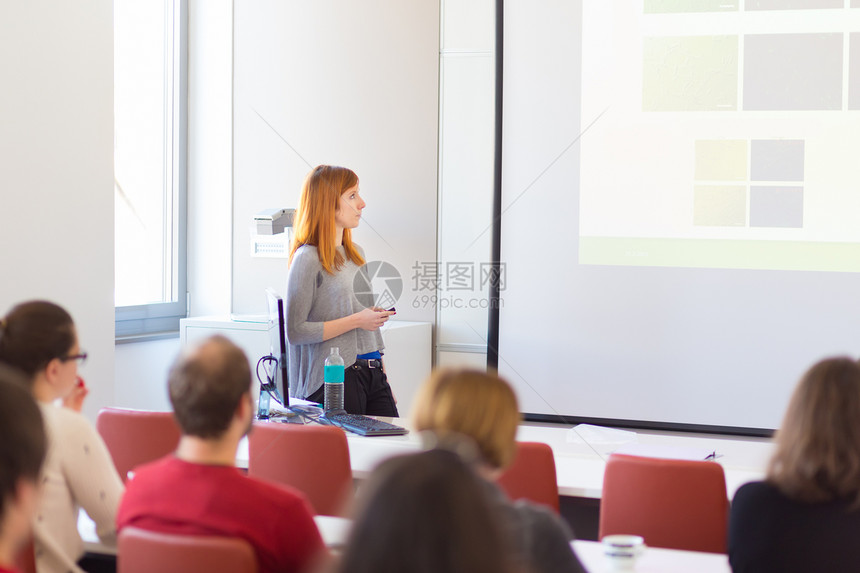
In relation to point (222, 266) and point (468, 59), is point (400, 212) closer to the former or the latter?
point (468, 59)

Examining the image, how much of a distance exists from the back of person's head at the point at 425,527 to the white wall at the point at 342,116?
4.13m

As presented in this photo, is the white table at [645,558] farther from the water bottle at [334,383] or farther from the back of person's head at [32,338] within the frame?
the water bottle at [334,383]

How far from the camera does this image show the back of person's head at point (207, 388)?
1.57 meters

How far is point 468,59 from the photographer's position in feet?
15.3

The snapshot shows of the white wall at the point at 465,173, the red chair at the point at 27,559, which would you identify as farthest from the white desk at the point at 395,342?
the red chair at the point at 27,559

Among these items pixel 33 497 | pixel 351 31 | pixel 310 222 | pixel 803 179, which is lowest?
pixel 33 497

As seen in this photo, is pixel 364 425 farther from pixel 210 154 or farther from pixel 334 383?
pixel 210 154

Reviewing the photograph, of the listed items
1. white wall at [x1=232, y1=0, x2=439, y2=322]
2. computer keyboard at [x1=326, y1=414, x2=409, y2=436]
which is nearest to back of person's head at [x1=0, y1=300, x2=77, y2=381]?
computer keyboard at [x1=326, y1=414, x2=409, y2=436]

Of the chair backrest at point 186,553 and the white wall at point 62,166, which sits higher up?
the white wall at point 62,166

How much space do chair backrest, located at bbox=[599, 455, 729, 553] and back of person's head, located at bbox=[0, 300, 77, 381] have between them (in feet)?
4.53

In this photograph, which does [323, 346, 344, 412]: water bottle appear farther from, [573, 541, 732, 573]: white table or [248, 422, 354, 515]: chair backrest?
[573, 541, 732, 573]: white table

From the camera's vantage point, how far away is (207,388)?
157 centimetres

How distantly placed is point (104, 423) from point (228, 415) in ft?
3.97

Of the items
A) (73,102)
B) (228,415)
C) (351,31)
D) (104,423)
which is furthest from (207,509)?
(351,31)
